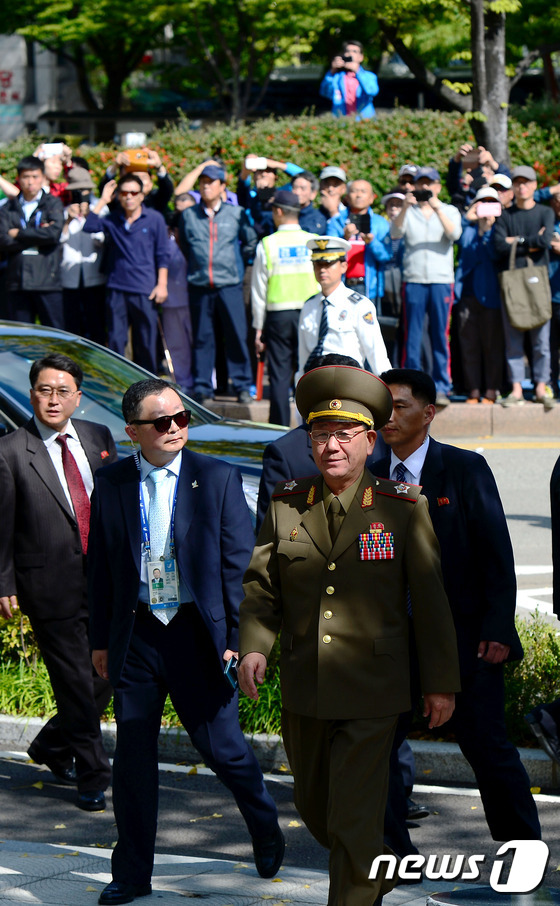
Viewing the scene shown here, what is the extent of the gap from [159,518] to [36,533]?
1.28 metres

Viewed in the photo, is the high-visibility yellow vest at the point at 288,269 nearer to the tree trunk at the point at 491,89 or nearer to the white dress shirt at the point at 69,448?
the tree trunk at the point at 491,89

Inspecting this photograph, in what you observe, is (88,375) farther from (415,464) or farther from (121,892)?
(121,892)

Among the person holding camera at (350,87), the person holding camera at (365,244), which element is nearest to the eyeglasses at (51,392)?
the person holding camera at (365,244)

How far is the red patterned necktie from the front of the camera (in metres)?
6.51

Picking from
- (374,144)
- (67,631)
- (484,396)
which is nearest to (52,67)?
(374,144)

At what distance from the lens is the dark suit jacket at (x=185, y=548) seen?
17.3 ft

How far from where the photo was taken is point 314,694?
4508mm

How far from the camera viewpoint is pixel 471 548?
5.16m

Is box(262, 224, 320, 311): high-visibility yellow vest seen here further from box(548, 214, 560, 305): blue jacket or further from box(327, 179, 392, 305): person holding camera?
box(548, 214, 560, 305): blue jacket

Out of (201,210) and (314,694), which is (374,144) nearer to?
(201,210)

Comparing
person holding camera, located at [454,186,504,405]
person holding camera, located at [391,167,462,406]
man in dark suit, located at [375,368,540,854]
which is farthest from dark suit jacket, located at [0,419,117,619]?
person holding camera, located at [454,186,504,405]

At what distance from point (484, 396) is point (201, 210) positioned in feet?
11.4

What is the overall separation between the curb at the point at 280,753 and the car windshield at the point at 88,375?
203 cm

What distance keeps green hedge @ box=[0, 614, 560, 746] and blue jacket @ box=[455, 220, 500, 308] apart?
6.62 metres
